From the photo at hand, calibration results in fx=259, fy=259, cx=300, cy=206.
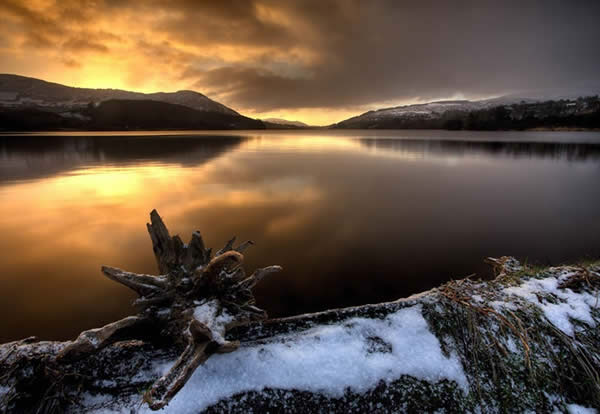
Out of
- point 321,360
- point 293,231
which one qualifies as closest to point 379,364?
point 321,360

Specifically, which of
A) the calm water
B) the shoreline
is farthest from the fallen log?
the calm water

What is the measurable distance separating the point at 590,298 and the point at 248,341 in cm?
341

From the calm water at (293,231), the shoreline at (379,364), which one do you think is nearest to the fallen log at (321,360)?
the shoreline at (379,364)

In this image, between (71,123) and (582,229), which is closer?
(582,229)

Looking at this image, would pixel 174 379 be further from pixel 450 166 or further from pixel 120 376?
pixel 450 166

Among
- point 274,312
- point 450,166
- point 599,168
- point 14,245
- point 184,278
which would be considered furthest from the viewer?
point 450,166

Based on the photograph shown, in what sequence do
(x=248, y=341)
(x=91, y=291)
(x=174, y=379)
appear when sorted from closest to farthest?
(x=174, y=379)
(x=248, y=341)
(x=91, y=291)

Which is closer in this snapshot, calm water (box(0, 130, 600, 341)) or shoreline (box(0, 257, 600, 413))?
shoreline (box(0, 257, 600, 413))

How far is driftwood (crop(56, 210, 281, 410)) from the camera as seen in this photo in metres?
1.76

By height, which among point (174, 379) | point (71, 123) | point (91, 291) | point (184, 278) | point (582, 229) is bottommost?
point (582, 229)

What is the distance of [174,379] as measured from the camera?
1.55 meters

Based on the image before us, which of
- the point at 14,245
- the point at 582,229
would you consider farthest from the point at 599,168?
the point at 14,245

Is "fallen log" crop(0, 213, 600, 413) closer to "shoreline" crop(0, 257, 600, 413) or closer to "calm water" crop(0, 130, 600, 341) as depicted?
"shoreline" crop(0, 257, 600, 413)

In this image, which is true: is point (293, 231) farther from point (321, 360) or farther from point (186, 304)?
point (321, 360)
